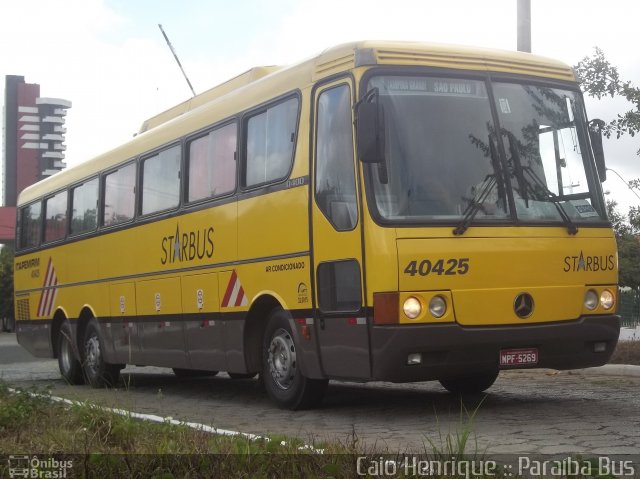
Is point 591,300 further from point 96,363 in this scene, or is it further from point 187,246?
point 96,363

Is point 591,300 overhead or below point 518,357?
overhead

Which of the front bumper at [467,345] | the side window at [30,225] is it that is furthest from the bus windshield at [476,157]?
Answer: the side window at [30,225]

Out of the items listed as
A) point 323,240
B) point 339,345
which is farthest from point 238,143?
point 339,345

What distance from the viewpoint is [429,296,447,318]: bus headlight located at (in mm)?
9094

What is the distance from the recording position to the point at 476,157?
9594 mm

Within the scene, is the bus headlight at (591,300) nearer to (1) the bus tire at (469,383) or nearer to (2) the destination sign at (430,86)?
(1) the bus tire at (469,383)

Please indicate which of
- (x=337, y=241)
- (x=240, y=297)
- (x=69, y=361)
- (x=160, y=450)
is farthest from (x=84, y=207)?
(x=160, y=450)

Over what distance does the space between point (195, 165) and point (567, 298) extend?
201 inches

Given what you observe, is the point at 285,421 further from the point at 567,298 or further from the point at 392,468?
the point at 392,468

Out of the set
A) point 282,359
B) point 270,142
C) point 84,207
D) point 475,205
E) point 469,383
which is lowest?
point 469,383

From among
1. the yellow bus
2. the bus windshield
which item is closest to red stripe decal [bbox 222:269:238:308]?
the yellow bus

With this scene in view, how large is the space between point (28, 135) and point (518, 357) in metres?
86.0

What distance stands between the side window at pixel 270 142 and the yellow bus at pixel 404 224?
0.03 metres

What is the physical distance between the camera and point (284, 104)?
10891 mm
